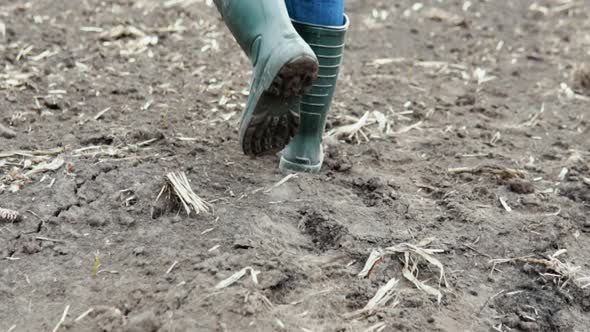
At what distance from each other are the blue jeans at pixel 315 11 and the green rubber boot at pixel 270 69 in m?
0.26

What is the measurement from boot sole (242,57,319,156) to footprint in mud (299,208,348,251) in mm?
245

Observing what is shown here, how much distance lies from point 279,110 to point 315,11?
0.43 metres

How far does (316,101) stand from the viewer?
2934mm

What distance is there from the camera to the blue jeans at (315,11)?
2793 millimetres

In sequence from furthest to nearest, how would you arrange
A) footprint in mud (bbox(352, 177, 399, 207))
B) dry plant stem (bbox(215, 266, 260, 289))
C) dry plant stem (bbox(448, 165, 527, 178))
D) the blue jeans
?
dry plant stem (bbox(448, 165, 527, 178)) < footprint in mud (bbox(352, 177, 399, 207)) < the blue jeans < dry plant stem (bbox(215, 266, 260, 289))

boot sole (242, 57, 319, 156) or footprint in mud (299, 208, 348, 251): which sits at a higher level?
boot sole (242, 57, 319, 156)

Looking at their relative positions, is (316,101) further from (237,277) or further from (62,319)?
(62,319)

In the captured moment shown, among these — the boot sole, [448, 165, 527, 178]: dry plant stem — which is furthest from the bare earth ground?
the boot sole

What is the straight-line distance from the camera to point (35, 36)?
4484 millimetres

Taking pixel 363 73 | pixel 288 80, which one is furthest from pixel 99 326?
pixel 363 73

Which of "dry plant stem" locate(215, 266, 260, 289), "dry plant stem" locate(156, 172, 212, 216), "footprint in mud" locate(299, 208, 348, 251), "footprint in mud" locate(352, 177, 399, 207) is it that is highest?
"dry plant stem" locate(215, 266, 260, 289)

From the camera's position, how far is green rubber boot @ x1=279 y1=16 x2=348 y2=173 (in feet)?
9.29

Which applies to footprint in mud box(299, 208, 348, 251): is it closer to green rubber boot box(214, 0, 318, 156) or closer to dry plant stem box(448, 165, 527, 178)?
green rubber boot box(214, 0, 318, 156)

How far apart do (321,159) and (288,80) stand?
723mm
